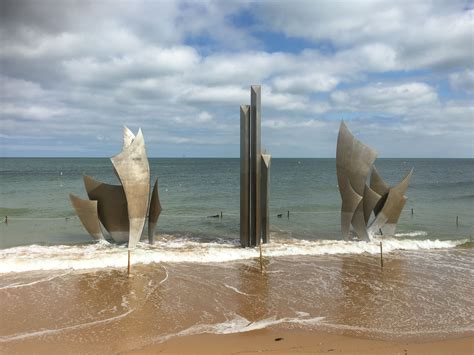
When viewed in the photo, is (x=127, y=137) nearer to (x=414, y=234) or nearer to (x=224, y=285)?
(x=224, y=285)

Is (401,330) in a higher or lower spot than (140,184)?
lower

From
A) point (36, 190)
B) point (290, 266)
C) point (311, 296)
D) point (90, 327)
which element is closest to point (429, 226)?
point (290, 266)

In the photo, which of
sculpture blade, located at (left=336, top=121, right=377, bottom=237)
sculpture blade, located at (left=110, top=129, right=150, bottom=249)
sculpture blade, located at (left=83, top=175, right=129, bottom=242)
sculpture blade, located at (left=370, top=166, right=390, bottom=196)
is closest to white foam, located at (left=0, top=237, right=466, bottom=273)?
sculpture blade, located at (left=83, top=175, right=129, bottom=242)

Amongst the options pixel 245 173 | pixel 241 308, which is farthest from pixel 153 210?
pixel 241 308

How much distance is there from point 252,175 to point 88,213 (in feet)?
22.2

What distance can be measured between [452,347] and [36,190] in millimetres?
43410

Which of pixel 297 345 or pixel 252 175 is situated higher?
pixel 252 175

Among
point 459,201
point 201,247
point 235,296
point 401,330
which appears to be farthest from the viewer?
point 459,201

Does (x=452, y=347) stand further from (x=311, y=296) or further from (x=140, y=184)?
(x=140, y=184)

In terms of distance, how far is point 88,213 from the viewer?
1625cm

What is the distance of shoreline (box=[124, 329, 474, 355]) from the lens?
7559mm

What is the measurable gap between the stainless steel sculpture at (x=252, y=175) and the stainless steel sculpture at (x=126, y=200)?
3534 millimetres

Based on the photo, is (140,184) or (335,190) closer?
(140,184)

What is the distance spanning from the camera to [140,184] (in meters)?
15.5
